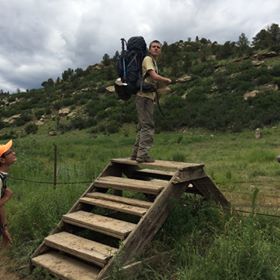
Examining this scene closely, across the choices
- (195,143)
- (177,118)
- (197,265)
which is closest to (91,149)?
(195,143)

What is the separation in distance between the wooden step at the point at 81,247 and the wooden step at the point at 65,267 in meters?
0.12

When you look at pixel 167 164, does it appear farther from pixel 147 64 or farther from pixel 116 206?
pixel 147 64

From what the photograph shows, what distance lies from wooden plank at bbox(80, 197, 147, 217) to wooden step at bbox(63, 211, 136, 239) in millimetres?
138

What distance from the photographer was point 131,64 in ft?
18.7

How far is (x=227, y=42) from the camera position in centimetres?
3894

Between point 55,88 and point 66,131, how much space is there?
685 inches

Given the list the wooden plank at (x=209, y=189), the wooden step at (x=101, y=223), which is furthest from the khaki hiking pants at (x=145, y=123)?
the wooden step at (x=101, y=223)

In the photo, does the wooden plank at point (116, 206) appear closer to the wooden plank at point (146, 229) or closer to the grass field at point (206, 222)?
the wooden plank at point (146, 229)

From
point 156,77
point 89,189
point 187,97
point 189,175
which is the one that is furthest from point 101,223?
point 187,97

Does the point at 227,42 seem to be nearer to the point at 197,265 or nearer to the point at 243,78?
the point at 243,78

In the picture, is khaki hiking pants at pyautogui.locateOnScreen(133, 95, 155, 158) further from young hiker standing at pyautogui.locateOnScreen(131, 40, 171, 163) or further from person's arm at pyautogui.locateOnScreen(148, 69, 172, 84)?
person's arm at pyautogui.locateOnScreen(148, 69, 172, 84)

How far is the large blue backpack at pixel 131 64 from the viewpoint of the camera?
5699 millimetres

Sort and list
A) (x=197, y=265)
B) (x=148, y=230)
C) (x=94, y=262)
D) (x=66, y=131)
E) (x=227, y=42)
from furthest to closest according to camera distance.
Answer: (x=227, y=42)
(x=66, y=131)
(x=148, y=230)
(x=94, y=262)
(x=197, y=265)

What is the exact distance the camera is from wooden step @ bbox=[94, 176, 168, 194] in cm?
523
